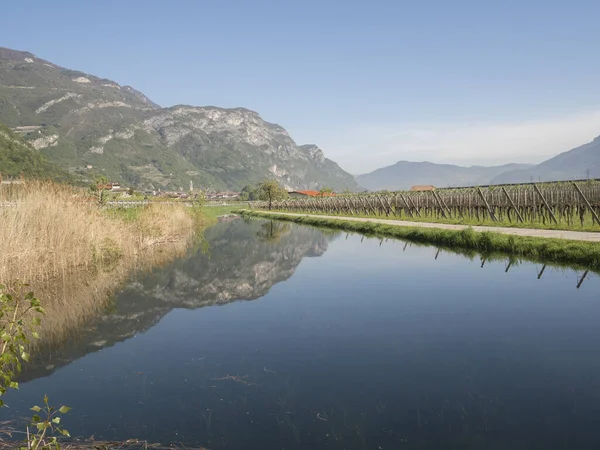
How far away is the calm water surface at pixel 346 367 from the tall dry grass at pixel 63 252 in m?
1.24

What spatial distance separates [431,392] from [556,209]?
30.0 meters

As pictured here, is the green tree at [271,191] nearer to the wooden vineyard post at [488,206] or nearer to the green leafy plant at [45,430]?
the wooden vineyard post at [488,206]

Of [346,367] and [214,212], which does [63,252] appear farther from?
[214,212]

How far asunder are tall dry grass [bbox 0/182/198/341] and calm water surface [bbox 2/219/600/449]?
1.24 metres

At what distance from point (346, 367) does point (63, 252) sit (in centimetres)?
1326

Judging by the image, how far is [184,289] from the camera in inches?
620

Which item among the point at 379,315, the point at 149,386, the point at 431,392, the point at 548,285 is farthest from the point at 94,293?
the point at 548,285

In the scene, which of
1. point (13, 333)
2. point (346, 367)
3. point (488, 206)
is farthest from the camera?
point (488, 206)

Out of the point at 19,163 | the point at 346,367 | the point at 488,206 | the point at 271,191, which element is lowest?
the point at 346,367

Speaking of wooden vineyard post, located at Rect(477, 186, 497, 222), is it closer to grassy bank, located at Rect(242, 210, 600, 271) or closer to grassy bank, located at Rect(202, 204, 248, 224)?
grassy bank, located at Rect(242, 210, 600, 271)

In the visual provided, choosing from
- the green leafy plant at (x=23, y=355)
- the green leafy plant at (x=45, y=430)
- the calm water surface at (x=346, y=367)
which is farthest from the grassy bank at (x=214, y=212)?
the green leafy plant at (x=23, y=355)

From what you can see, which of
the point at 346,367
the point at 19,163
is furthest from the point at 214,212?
the point at 346,367

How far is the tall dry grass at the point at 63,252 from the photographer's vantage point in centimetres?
1297

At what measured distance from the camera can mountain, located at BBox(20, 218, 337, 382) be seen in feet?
31.3
